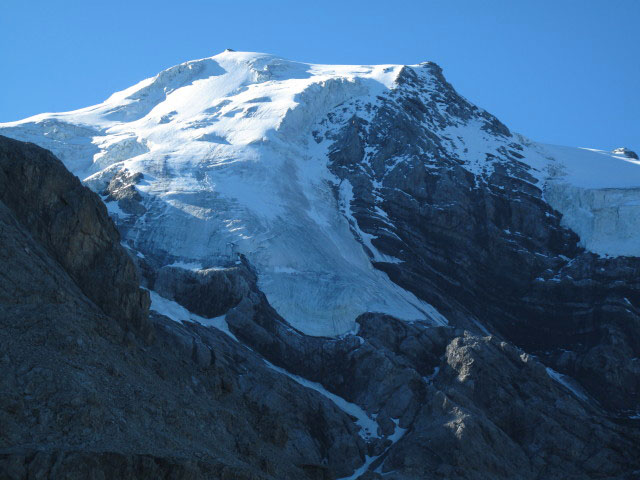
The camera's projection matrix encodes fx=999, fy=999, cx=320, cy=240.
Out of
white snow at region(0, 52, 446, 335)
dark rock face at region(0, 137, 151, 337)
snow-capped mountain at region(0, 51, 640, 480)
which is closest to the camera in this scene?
snow-capped mountain at region(0, 51, 640, 480)

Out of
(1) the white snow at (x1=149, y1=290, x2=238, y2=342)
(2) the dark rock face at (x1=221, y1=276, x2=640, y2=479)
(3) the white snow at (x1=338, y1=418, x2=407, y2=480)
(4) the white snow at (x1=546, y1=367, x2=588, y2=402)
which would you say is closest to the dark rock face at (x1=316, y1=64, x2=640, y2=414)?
(4) the white snow at (x1=546, y1=367, x2=588, y2=402)

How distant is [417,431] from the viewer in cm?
8594

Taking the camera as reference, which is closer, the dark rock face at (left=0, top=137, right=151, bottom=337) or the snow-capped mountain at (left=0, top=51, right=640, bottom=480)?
the snow-capped mountain at (left=0, top=51, right=640, bottom=480)

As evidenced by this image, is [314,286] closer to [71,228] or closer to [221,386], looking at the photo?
[221,386]

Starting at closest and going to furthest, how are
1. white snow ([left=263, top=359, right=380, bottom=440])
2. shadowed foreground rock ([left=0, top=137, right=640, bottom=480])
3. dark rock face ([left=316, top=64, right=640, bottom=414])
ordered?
shadowed foreground rock ([left=0, top=137, right=640, bottom=480])
white snow ([left=263, top=359, right=380, bottom=440])
dark rock face ([left=316, top=64, right=640, bottom=414])

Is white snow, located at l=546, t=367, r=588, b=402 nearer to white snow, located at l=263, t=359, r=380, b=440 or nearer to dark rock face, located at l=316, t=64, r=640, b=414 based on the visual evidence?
dark rock face, located at l=316, t=64, r=640, b=414

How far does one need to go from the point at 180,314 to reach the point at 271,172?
1509 inches

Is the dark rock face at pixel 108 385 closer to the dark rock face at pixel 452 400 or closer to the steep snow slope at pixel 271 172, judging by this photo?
the dark rock face at pixel 452 400

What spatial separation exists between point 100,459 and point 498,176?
331 ft

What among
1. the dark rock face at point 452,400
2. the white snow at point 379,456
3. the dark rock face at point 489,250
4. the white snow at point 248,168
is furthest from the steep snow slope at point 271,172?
the white snow at point 379,456

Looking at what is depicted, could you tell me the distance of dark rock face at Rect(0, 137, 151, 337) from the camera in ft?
248

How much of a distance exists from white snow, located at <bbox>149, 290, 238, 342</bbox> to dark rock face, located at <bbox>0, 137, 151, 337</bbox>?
41.4 feet

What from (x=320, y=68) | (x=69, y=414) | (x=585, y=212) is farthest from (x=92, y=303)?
(x=320, y=68)

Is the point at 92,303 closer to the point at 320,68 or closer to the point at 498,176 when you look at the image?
the point at 498,176
